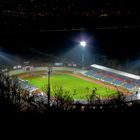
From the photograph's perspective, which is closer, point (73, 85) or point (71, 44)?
point (73, 85)

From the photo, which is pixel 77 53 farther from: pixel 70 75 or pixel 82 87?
A: pixel 82 87

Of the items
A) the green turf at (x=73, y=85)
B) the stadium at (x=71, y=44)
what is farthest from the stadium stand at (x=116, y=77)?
the green turf at (x=73, y=85)

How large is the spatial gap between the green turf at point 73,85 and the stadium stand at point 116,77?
118 inches

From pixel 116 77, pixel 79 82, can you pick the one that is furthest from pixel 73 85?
pixel 116 77

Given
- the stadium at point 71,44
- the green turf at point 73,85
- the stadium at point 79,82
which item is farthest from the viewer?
the stadium at point 71,44

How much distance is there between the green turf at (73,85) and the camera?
130 feet

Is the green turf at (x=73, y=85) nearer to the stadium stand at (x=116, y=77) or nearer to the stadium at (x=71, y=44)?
the stadium at (x=71, y=44)

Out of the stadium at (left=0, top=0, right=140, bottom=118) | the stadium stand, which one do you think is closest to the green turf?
the stadium at (left=0, top=0, right=140, bottom=118)

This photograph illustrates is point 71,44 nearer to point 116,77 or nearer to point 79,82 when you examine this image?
point 79,82

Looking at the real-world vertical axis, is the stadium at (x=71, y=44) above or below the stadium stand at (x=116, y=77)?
above

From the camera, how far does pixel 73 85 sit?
44031 millimetres

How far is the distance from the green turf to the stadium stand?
2985mm

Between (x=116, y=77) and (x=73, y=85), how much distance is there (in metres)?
8.24

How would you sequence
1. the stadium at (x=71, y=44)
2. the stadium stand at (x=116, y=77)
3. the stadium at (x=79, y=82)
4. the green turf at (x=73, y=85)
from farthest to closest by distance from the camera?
the stadium at (x=71, y=44) < the stadium stand at (x=116, y=77) < the green turf at (x=73, y=85) < the stadium at (x=79, y=82)
